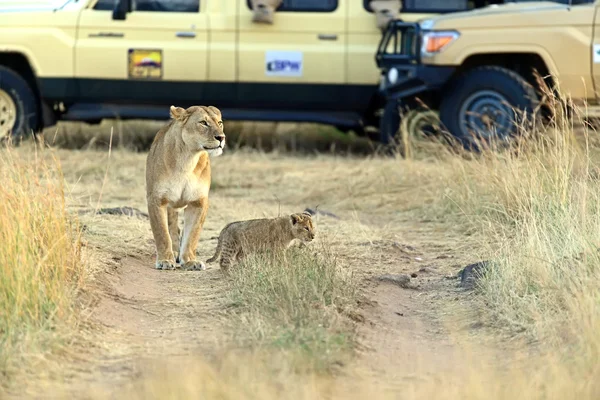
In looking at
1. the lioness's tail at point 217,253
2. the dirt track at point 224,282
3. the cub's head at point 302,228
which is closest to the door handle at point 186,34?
the dirt track at point 224,282

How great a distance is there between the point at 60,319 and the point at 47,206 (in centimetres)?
104

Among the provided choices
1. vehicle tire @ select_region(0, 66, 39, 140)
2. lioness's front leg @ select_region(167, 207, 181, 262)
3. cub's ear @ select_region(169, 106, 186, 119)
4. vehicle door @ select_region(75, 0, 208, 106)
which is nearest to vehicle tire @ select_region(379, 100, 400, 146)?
vehicle door @ select_region(75, 0, 208, 106)

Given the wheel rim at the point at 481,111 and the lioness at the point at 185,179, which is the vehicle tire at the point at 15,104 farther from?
the lioness at the point at 185,179

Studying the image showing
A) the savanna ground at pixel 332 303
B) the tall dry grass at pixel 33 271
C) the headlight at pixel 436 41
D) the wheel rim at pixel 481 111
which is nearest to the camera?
the savanna ground at pixel 332 303

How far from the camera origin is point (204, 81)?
12539 millimetres

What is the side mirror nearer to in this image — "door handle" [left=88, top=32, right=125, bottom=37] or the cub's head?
"door handle" [left=88, top=32, right=125, bottom=37]

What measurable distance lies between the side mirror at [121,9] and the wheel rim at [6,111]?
140 centimetres

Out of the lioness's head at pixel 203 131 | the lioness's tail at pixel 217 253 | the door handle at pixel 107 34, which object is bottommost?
the lioness's tail at pixel 217 253

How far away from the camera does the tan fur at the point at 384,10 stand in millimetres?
12211

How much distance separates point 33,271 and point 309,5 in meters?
7.37

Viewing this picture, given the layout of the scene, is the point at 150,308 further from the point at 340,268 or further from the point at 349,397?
the point at 349,397

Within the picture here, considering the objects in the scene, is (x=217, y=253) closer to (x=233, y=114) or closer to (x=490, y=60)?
(x=490, y=60)

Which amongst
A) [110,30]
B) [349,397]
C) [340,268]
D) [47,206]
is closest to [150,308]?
[47,206]

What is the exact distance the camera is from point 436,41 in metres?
11.4
